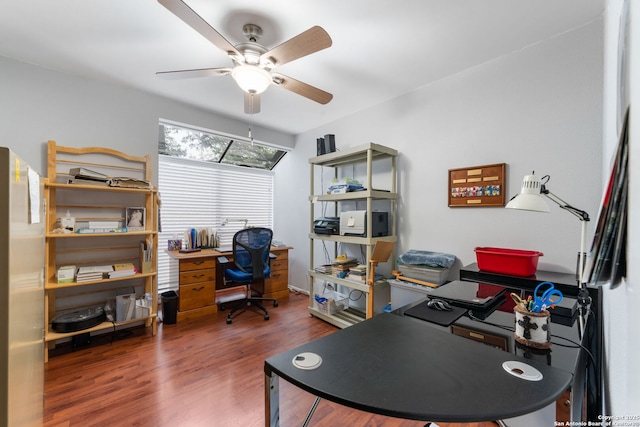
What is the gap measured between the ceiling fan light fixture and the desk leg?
1740 millimetres

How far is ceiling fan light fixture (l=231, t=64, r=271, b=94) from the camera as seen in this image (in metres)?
1.77

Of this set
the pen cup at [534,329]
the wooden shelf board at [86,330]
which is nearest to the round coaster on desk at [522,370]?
the pen cup at [534,329]

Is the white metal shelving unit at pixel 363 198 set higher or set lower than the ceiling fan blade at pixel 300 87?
lower

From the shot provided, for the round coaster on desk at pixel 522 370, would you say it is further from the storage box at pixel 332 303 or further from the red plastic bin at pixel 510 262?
the storage box at pixel 332 303

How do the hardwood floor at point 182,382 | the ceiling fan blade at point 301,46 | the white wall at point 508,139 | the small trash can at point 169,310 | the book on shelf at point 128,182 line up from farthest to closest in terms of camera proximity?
1. the small trash can at point 169,310
2. the book on shelf at point 128,182
3. the white wall at point 508,139
4. the hardwood floor at point 182,382
5. the ceiling fan blade at point 301,46

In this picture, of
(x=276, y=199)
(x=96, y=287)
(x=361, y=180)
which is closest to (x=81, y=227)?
(x=96, y=287)

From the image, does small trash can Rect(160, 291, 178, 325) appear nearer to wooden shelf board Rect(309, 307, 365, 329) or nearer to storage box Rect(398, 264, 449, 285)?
wooden shelf board Rect(309, 307, 365, 329)

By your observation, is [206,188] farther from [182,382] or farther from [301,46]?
[301,46]

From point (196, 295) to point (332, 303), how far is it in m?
1.62

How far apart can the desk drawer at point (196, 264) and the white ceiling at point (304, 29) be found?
1906 mm

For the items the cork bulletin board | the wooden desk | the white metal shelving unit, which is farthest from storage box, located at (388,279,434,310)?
the wooden desk

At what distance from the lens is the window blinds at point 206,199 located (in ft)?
11.9

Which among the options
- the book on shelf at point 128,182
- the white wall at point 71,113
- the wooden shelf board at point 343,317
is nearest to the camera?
the white wall at point 71,113

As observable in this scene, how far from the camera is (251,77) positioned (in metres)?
1.79
